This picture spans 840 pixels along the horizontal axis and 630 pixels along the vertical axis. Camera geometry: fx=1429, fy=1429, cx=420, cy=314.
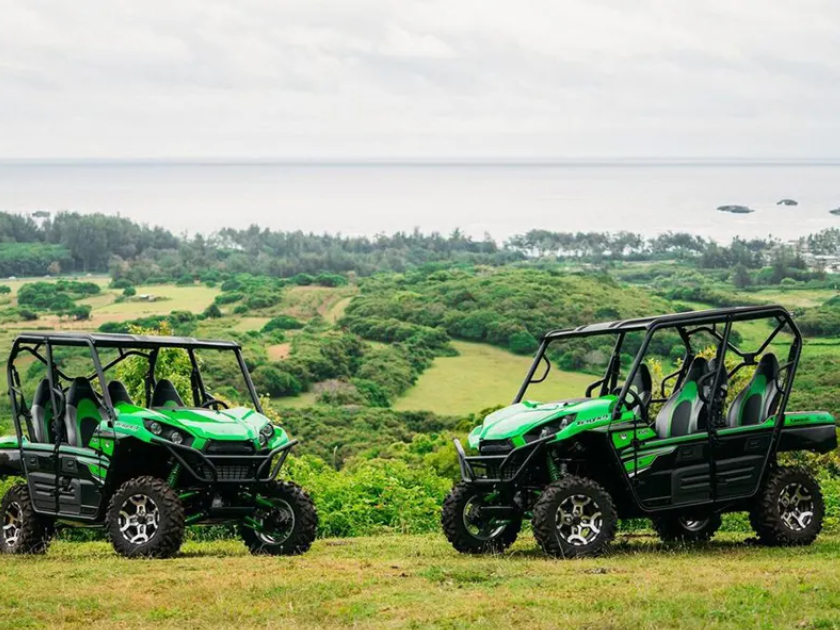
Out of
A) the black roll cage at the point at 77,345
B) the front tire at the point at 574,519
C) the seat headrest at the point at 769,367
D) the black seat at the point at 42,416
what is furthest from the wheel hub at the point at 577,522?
the black seat at the point at 42,416

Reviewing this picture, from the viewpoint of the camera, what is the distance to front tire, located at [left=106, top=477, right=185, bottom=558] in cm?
1680

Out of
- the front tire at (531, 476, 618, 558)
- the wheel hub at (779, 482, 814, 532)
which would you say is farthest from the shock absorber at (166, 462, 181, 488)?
the wheel hub at (779, 482, 814, 532)

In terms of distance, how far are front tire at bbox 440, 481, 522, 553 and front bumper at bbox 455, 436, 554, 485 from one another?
214 mm

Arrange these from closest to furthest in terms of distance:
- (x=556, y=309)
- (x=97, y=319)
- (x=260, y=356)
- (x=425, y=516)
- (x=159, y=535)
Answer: (x=159, y=535), (x=425, y=516), (x=260, y=356), (x=556, y=309), (x=97, y=319)

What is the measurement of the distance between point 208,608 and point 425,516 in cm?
1099

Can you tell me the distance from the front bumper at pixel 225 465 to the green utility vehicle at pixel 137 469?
1 centimetres

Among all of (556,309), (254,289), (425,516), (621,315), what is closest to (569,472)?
(425,516)

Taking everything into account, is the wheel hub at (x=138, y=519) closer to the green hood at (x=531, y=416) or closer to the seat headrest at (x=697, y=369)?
the green hood at (x=531, y=416)

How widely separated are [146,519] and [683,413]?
6585 millimetres

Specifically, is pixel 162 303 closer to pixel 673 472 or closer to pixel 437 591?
pixel 673 472

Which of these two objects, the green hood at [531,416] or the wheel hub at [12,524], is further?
the wheel hub at [12,524]

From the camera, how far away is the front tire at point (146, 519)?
1680 centimetres

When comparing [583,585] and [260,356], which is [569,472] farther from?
[260,356]

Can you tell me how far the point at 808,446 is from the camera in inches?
701
